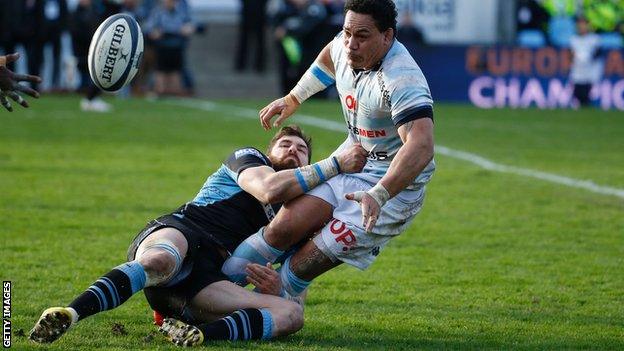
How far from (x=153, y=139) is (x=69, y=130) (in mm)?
1556

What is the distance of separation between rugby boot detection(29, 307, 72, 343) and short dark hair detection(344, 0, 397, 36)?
220 cm

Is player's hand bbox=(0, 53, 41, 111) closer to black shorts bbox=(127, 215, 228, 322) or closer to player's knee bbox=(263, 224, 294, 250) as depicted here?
black shorts bbox=(127, 215, 228, 322)

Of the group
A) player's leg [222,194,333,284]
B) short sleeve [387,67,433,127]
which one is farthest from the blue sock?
short sleeve [387,67,433,127]

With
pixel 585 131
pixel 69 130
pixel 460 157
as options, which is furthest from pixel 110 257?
pixel 585 131

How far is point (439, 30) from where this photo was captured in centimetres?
2981

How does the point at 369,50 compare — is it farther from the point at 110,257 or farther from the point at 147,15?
the point at 147,15

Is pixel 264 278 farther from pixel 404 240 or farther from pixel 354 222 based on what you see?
pixel 404 240

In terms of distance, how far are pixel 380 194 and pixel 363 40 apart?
36.8 inches

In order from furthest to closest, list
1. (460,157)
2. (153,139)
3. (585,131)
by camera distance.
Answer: (585,131) < (153,139) < (460,157)

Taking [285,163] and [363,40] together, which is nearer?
[363,40]

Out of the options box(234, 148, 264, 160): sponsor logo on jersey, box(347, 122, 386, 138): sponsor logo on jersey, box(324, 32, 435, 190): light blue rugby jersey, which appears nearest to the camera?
box(324, 32, 435, 190): light blue rugby jersey

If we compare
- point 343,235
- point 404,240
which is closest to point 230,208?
point 343,235

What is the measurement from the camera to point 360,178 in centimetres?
696

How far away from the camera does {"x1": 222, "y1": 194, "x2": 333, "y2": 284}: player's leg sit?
22.5ft
